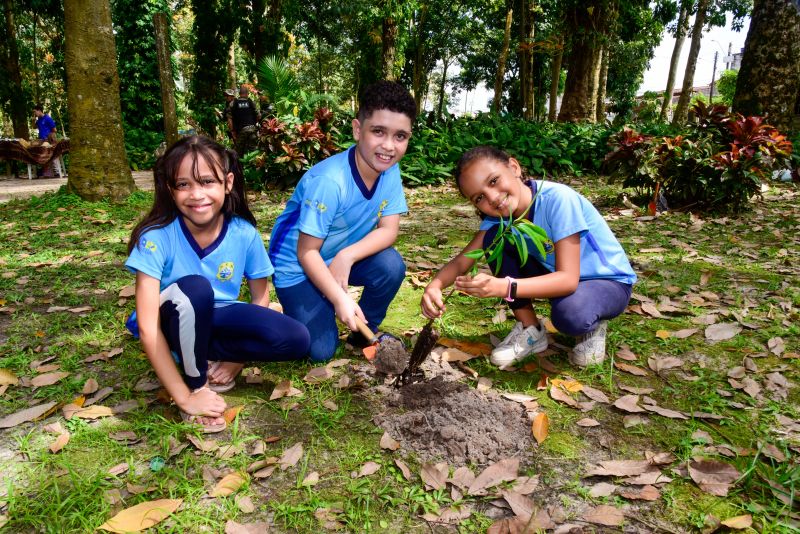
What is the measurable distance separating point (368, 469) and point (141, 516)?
2.33 feet

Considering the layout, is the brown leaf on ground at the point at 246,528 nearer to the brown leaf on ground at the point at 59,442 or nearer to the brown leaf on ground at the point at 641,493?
the brown leaf on ground at the point at 59,442

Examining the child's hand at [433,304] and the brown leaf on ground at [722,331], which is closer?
the child's hand at [433,304]

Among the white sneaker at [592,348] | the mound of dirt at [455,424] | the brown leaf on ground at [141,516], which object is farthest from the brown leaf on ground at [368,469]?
the white sneaker at [592,348]

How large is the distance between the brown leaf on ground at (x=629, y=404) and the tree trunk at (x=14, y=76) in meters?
16.9

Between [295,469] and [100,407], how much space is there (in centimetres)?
95

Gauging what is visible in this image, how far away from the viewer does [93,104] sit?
609 cm

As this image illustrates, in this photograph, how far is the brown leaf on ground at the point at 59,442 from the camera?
191cm

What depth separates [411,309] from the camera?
337 centimetres

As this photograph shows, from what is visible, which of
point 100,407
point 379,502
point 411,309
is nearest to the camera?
point 379,502

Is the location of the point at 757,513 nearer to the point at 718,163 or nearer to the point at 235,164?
the point at 235,164

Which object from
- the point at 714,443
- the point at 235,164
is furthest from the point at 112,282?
the point at 714,443

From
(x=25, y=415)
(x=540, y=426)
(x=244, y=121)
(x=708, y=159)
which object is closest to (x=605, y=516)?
(x=540, y=426)

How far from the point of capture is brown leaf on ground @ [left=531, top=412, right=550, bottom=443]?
1.98m

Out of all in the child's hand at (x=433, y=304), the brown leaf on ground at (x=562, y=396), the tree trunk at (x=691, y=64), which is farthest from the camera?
the tree trunk at (x=691, y=64)
